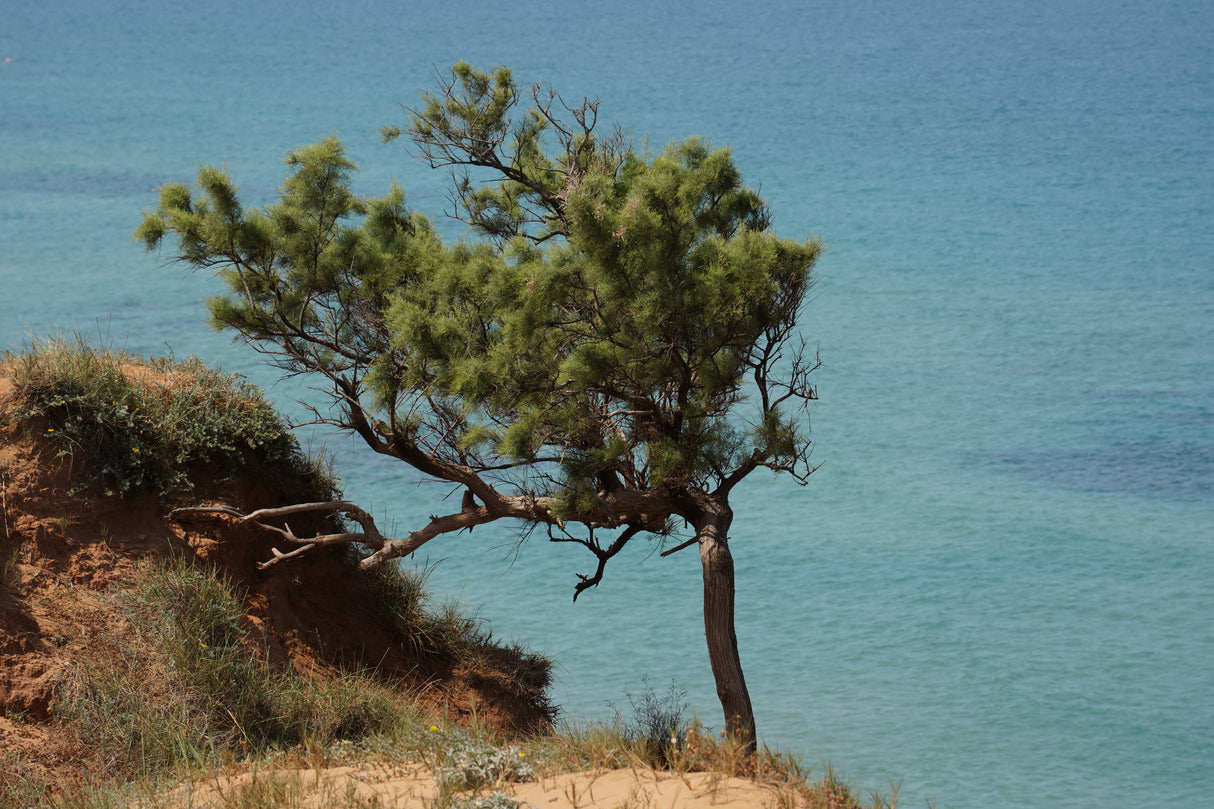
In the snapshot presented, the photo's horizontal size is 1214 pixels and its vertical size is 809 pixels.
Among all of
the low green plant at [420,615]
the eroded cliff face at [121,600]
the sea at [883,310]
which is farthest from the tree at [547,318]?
the sea at [883,310]

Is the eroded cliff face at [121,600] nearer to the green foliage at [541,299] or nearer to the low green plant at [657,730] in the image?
the low green plant at [657,730]

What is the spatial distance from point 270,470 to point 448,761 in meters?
3.17

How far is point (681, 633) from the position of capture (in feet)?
46.8

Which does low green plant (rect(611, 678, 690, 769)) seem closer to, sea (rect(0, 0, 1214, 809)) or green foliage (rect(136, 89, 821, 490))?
sea (rect(0, 0, 1214, 809))

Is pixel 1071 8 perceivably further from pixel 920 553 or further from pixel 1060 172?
pixel 920 553

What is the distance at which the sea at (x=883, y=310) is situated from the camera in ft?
42.0

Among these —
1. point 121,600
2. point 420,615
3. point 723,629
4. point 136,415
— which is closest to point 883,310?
point 420,615

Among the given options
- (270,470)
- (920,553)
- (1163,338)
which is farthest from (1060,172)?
(270,470)

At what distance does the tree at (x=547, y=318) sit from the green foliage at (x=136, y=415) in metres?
0.52

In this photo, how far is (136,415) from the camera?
25.2 feet

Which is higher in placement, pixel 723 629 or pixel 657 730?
pixel 723 629

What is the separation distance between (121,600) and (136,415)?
1.16 metres

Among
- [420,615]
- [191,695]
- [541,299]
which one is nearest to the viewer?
[541,299]

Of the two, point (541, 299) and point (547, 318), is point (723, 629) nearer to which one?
point (547, 318)
